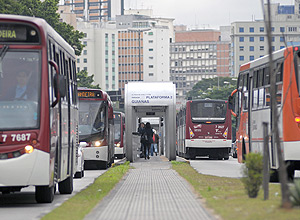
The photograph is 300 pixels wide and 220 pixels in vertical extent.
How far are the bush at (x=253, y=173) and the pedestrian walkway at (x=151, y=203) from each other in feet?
2.98

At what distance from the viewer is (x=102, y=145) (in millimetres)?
32531

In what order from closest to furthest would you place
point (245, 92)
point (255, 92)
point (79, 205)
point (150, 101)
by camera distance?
point (79, 205), point (255, 92), point (245, 92), point (150, 101)

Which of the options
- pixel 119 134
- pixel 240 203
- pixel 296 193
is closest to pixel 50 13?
pixel 119 134

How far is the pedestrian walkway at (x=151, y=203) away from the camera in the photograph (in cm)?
1203

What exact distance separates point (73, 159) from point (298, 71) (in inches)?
213

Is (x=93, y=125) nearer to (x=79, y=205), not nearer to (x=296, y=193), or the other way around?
(x=79, y=205)

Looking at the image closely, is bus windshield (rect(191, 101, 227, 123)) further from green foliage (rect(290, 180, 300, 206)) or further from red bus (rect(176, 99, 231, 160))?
green foliage (rect(290, 180, 300, 206))

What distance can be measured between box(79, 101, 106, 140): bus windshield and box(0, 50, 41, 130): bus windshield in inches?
695

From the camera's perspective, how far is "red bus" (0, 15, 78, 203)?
1391 centimetres

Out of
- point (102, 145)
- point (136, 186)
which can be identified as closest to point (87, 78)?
point (102, 145)

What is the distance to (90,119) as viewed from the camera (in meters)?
32.3

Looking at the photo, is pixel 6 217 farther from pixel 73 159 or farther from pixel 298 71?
pixel 298 71

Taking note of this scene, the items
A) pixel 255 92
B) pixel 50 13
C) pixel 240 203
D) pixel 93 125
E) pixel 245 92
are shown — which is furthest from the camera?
pixel 50 13

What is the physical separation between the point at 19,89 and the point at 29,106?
1.21 ft
